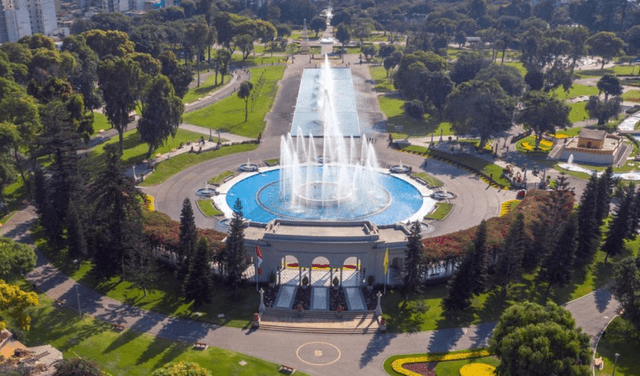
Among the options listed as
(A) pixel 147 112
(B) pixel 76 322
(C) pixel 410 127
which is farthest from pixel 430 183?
(B) pixel 76 322

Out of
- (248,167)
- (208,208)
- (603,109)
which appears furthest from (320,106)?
(208,208)

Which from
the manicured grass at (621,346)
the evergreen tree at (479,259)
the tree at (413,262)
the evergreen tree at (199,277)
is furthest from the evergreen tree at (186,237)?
the manicured grass at (621,346)

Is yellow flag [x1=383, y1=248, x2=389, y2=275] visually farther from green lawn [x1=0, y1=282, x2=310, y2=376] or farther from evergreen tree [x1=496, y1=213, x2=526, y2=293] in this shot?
green lawn [x1=0, y1=282, x2=310, y2=376]

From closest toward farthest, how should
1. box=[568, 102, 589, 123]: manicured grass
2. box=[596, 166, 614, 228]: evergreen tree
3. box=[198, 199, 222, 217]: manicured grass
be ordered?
box=[596, 166, 614, 228]: evergreen tree → box=[198, 199, 222, 217]: manicured grass → box=[568, 102, 589, 123]: manicured grass

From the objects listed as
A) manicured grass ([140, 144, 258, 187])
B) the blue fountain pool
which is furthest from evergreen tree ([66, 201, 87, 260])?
manicured grass ([140, 144, 258, 187])

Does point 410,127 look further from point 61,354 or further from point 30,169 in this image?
point 61,354

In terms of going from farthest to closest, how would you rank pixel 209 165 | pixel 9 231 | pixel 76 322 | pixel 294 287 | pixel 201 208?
pixel 209 165 < pixel 201 208 < pixel 9 231 < pixel 294 287 < pixel 76 322
